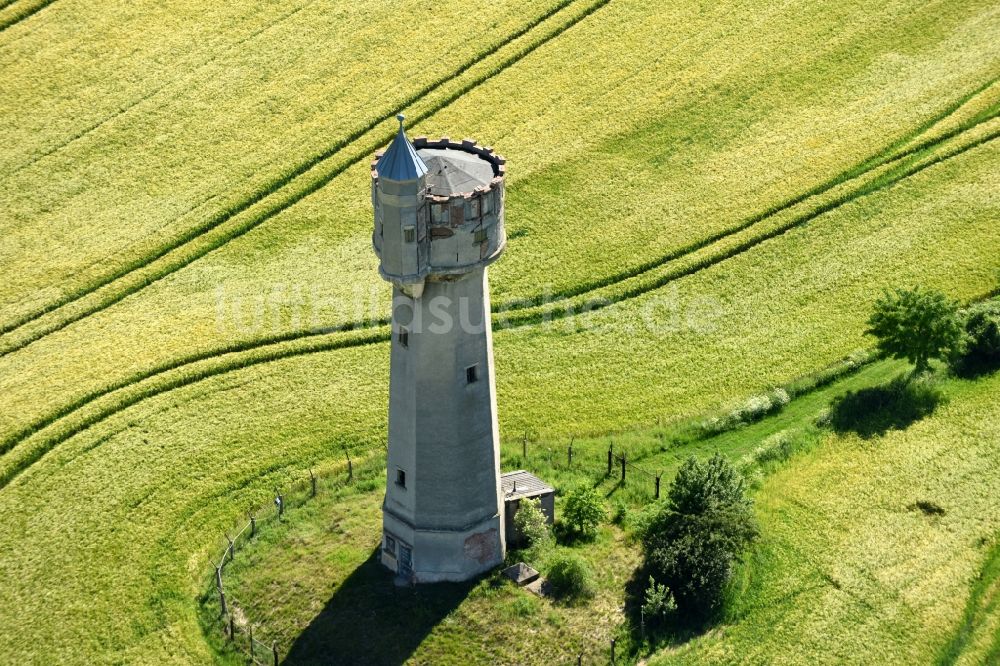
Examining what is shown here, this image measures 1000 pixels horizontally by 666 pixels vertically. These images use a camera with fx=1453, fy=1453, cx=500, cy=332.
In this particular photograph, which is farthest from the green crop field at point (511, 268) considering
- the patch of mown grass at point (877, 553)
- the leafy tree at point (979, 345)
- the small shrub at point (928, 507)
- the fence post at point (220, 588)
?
the leafy tree at point (979, 345)

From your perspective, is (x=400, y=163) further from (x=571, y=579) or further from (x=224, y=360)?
(x=224, y=360)

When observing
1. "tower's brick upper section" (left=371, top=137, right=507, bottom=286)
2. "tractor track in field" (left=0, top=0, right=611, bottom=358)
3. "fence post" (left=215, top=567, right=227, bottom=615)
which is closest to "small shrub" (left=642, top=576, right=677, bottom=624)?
"tower's brick upper section" (left=371, top=137, right=507, bottom=286)

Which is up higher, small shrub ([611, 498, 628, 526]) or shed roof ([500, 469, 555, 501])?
shed roof ([500, 469, 555, 501])

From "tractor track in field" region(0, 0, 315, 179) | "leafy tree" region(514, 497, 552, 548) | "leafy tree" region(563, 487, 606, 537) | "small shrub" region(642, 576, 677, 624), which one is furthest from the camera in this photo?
"tractor track in field" region(0, 0, 315, 179)

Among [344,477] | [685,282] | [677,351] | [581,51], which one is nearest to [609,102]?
[581,51]

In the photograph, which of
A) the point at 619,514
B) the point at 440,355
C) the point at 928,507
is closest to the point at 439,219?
the point at 440,355

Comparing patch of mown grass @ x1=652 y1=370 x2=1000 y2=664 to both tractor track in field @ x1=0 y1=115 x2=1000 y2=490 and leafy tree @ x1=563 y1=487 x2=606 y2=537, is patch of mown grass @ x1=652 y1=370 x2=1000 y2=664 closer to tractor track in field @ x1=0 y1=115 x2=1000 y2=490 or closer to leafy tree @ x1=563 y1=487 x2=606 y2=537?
leafy tree @ x1=563 y1=487 x2=606 y2=537

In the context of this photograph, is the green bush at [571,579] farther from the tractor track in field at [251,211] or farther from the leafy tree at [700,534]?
the tractor track in field at [251,211]
